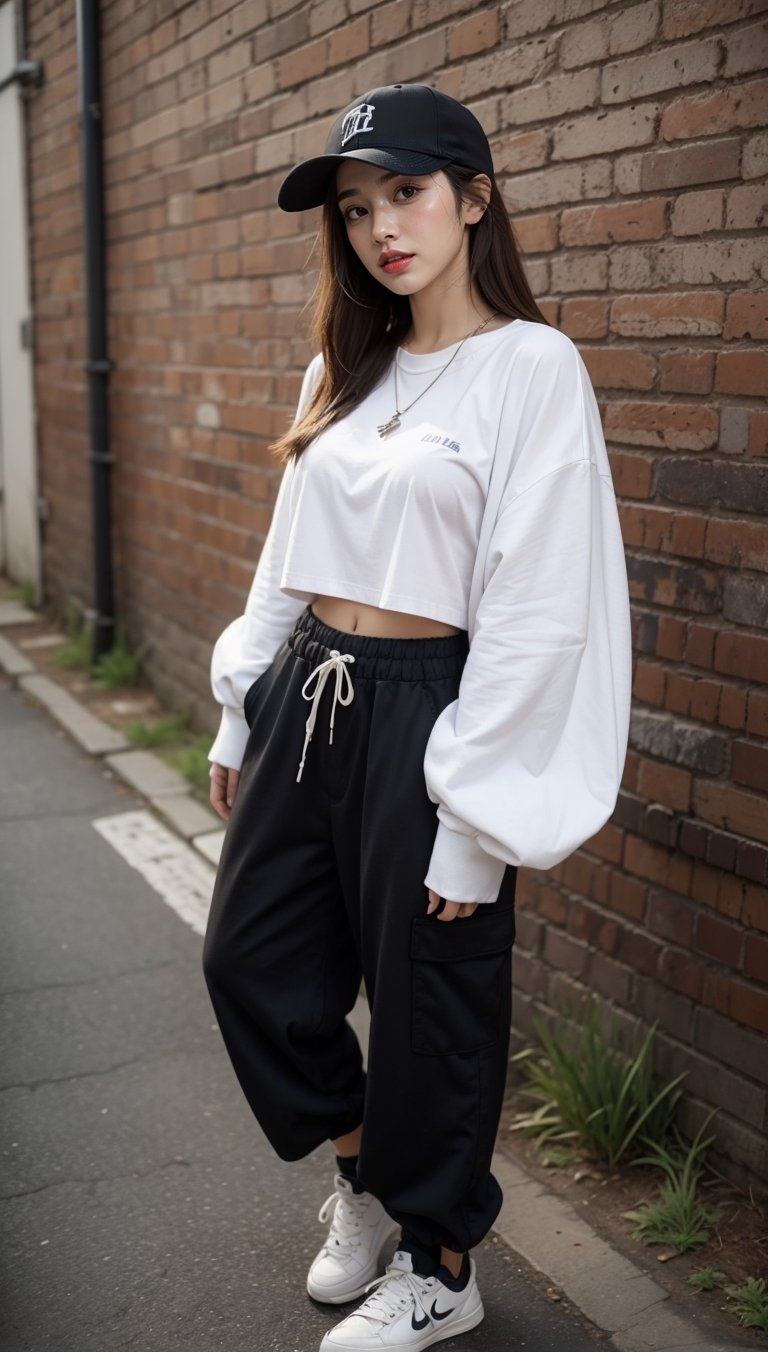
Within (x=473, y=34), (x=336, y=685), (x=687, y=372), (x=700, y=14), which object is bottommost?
(x=336, y=685)

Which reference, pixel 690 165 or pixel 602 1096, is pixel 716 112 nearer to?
pixel 690 165

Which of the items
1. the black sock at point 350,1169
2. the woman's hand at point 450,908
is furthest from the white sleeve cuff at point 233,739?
the black sock at point 350,1169

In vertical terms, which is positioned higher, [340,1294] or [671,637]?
[671,637]

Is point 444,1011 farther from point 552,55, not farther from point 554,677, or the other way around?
point 552,55

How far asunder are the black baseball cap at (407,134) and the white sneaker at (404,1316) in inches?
72.2

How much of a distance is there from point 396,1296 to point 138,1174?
778 millimetres

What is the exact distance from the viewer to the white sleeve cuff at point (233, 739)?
2525 mm

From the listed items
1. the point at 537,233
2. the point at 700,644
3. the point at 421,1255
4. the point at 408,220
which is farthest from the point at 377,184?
the point at 421,1255

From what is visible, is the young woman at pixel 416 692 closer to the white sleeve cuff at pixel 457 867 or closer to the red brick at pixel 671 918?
the white sleeve cuff at pixel 457 867

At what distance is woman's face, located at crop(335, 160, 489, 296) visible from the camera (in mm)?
2111

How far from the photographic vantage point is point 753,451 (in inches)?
98.0

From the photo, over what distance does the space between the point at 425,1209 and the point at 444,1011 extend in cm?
35

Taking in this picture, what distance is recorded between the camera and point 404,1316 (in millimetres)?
2312

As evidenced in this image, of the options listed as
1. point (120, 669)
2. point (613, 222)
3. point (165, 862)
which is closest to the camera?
point (613, 222)
